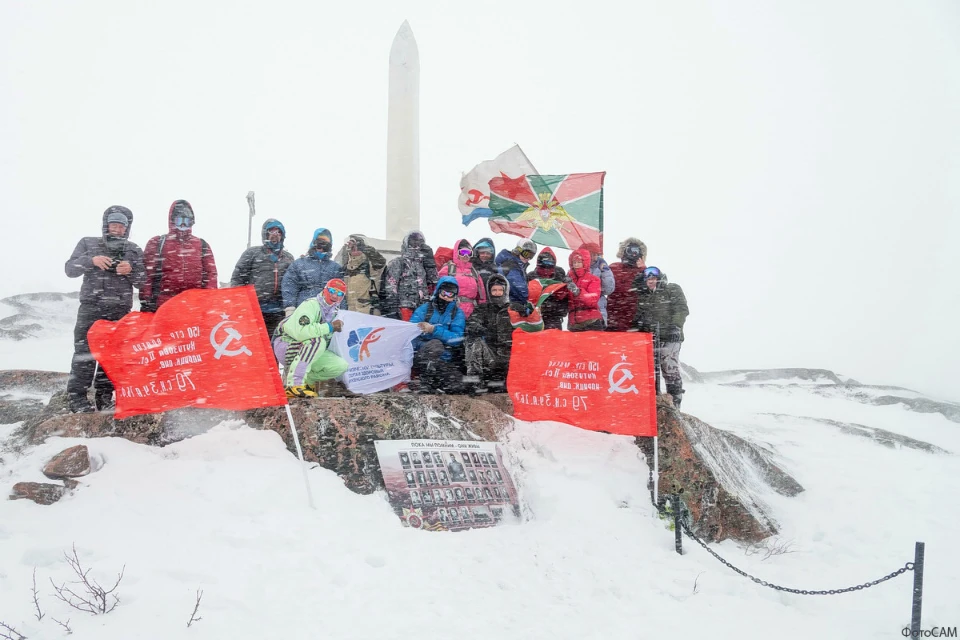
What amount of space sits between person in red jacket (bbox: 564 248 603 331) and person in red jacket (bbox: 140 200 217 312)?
15.0ft

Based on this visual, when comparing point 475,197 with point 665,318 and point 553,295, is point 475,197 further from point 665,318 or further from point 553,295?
point 665,318

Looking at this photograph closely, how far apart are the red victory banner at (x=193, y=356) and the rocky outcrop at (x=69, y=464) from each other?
1.36 ft

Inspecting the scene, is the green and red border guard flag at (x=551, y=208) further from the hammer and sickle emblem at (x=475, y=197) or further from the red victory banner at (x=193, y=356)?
the red victory banner at (x=193, y=356)

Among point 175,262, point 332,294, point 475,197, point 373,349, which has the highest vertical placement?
point 475,197

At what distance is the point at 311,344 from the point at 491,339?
87.6 inches

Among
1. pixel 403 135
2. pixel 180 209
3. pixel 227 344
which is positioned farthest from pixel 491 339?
pixel 403 135

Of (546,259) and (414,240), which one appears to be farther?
(546,259)

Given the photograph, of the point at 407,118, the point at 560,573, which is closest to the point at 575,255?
the point at 560,573

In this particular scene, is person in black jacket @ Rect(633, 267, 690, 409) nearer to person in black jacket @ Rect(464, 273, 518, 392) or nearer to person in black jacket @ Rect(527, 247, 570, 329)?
person in black jacket @ Rect(527, 247, 570, 329)

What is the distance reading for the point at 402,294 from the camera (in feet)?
25.5

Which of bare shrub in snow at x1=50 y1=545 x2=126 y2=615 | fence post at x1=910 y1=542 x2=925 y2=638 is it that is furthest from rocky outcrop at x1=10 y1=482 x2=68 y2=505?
fence post at x1=910 y1=542 x2=925 y2=638

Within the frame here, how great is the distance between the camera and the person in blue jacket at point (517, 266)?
7.99m

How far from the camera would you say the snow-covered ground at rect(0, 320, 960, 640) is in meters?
3.65

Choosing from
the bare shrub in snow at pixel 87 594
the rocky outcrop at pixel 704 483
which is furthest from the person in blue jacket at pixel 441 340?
the bare shrub in snow at pixel 87 594
